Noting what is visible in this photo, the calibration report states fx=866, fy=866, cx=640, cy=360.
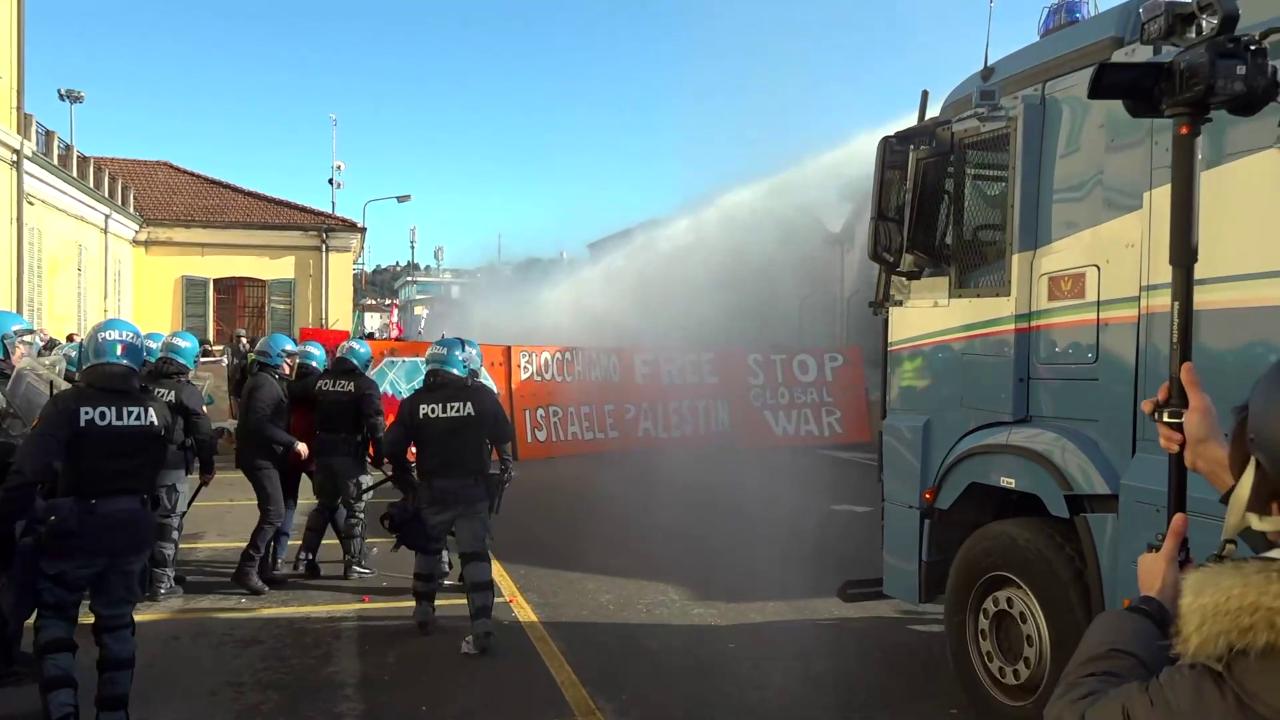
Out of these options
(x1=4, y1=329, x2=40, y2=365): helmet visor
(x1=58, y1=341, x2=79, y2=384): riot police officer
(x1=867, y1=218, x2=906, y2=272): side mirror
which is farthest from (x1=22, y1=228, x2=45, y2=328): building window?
(x1=867, y1=218, x2=906, y2=272): side mirror

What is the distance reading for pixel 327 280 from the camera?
1110 inches

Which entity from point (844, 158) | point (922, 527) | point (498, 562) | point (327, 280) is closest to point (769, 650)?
point (922, 527)

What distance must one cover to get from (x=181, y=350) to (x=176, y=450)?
74 cm

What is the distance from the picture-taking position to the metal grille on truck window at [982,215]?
3961mm

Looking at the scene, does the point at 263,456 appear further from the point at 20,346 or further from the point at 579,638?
the point at 579,638

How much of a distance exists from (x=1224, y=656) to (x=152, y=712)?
14.8 ft

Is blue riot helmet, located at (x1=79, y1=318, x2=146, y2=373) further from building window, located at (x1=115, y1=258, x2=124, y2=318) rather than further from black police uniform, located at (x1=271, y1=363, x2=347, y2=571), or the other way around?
building window, located at (x1=115, y1=258, x2=124, y2=318)

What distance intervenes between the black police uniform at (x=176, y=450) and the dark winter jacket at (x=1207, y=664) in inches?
188

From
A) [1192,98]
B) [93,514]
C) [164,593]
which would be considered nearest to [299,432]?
[164,593]

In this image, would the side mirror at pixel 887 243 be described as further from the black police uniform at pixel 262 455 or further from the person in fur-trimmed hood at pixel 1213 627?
the black police uniform at pixel 262 455

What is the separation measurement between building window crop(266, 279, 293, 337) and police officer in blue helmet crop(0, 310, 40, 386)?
76.5ft

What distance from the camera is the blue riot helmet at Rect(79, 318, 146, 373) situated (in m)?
3.79

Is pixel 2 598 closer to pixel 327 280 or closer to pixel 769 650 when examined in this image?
pixel 769 650

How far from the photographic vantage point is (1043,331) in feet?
12.3
